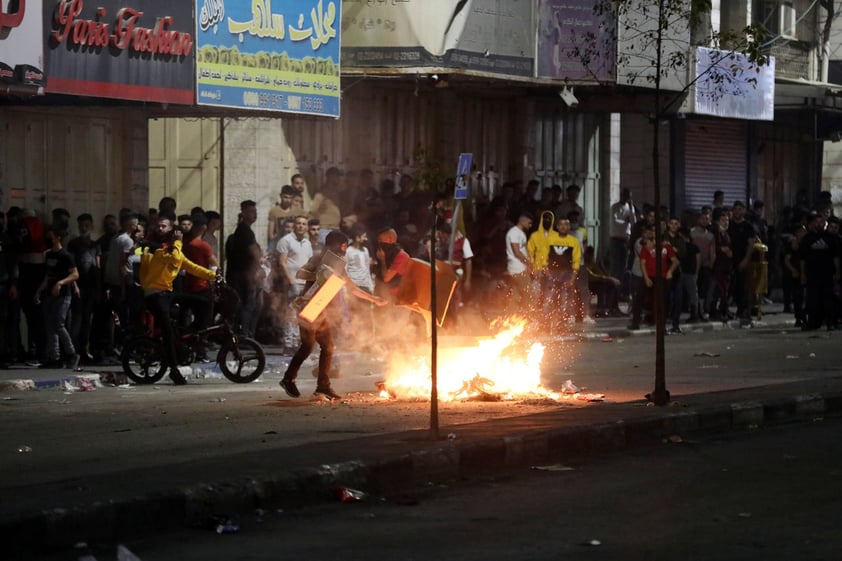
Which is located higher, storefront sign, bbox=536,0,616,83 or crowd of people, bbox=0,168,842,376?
storefront sign, bbox=536,0,616,83

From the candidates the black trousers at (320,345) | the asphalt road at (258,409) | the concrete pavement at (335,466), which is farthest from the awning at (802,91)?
the black trousers at (320,345)

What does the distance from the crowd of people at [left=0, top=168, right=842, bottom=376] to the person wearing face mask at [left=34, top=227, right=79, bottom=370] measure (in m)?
0.02

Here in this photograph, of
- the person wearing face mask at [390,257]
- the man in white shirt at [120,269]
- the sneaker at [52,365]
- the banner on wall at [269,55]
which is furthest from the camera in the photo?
the banner on wall at [269,55]

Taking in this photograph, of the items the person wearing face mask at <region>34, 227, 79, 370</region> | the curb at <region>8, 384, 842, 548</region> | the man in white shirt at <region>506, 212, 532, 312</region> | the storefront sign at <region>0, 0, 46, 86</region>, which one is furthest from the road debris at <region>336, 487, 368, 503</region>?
the man in white shirt at <region>506, 212, 532, 312</region>

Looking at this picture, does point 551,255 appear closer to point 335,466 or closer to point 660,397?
point 660,397

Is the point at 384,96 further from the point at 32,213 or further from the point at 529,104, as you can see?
the point at 32,213

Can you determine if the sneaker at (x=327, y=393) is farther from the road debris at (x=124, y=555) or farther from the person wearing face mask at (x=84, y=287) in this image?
the road debris at (x=124, y=555)

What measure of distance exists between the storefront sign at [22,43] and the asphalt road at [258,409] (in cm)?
341

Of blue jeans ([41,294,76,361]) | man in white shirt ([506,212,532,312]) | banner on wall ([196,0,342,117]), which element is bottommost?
blue jeans ([41,294,76,361])

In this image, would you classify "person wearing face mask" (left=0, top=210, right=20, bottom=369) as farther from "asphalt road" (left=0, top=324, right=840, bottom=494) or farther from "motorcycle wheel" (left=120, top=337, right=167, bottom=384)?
"asphalt road" (left=0, top=324, right=840, bottom=494)

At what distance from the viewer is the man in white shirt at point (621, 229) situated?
1193 inches

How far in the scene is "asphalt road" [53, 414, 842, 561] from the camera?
8.55 m

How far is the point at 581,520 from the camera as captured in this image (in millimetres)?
9523

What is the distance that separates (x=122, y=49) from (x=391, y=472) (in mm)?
10427
